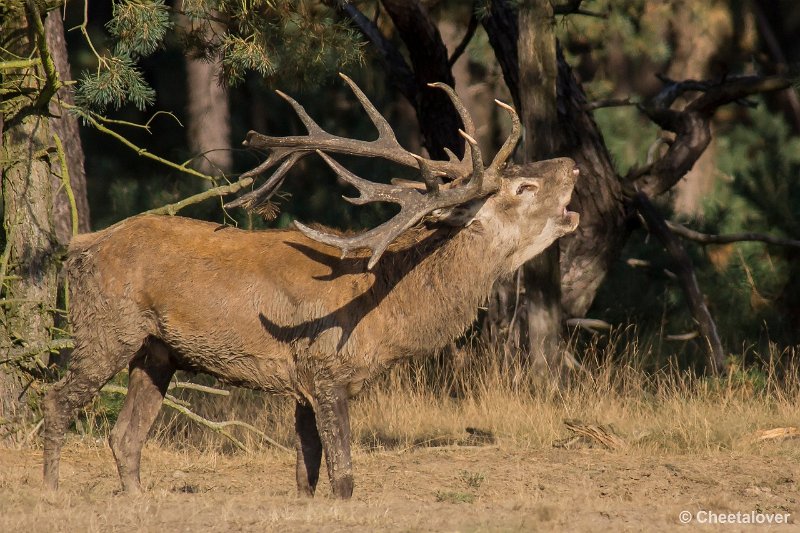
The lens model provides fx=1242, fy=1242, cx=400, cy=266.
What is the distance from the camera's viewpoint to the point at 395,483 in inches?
319

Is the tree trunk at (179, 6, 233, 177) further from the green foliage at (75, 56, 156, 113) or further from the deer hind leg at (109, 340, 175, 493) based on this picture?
the deer hind leg at (109, 340, 175, 493)

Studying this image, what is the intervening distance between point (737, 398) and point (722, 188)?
11435 mm

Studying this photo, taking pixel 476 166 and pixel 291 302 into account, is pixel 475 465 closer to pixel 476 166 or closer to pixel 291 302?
pixel 291 302

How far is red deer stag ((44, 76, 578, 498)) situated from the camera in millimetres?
7066

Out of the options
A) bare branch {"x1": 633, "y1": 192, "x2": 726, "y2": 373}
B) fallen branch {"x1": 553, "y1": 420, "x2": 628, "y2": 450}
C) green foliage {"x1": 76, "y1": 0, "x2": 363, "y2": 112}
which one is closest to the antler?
green foliage {"x1": 76, "y1": 0, "x2": 363, "y2": 112}

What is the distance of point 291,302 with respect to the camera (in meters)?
7.14

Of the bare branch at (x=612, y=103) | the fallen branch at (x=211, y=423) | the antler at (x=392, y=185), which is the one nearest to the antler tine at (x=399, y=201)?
the antler at (x=392, y=185)

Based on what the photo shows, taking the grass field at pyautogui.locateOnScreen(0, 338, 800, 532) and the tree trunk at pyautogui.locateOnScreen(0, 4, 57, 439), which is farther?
the tree trunk at pyautogui.locateOnScreen(0, 4, 57, 439)

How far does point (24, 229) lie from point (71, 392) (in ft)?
7.44

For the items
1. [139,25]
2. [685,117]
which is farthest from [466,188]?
[685,117]

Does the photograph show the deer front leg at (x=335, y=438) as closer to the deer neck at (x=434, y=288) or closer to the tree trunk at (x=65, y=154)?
the deer neck at (x=434, y=288)

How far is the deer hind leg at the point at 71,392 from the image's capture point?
289 inches

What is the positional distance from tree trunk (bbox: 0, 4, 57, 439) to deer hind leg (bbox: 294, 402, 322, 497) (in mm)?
2681

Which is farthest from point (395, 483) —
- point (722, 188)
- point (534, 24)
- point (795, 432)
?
point (722, 188)
